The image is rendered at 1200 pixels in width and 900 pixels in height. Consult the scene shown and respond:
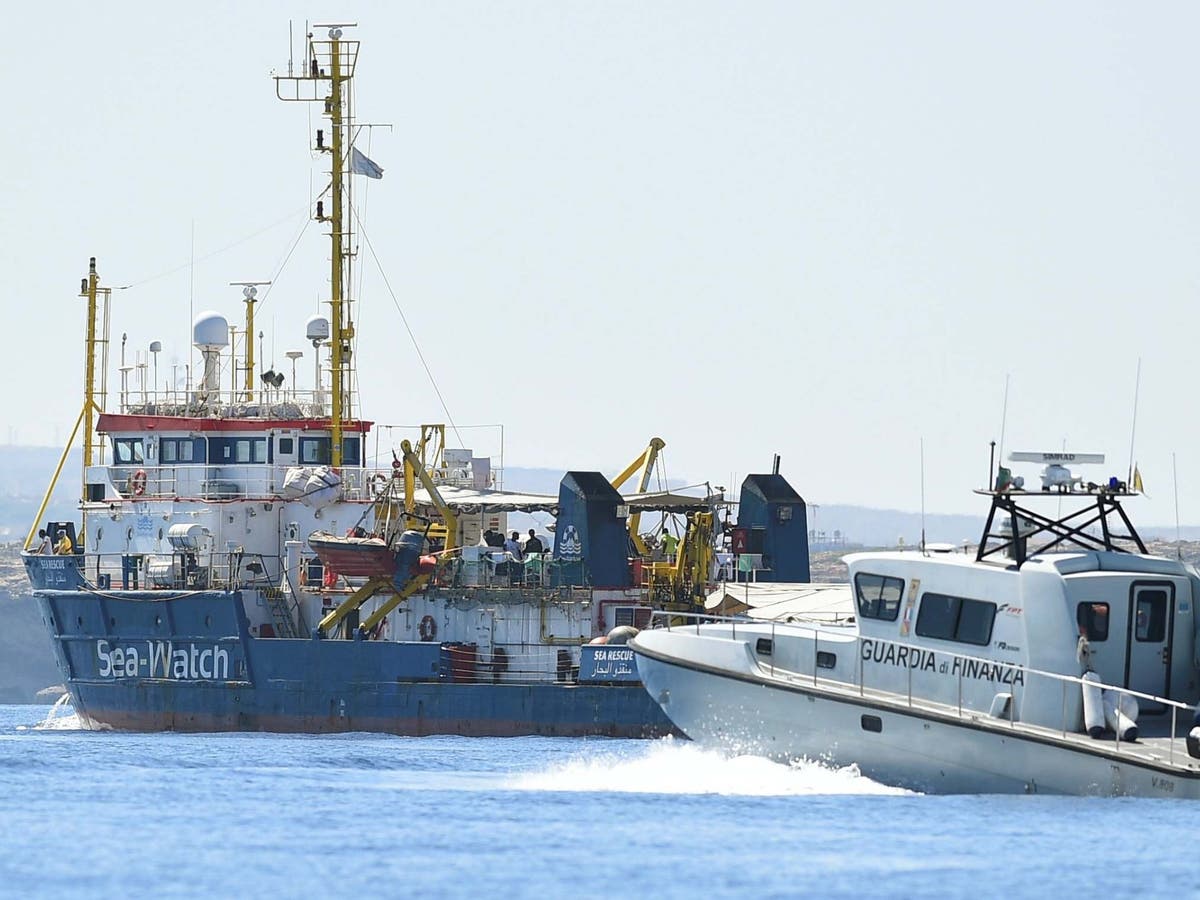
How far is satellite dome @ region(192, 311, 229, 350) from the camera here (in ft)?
180

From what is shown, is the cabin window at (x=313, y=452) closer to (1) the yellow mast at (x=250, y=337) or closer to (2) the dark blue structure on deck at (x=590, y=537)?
(1) the yellow mast at (x=250, y=337)

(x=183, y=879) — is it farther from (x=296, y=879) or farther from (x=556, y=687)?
(x=556, y=687)

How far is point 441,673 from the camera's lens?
4788 centimetres

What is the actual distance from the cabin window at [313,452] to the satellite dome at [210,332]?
389 cm

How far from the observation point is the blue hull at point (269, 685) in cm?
4669

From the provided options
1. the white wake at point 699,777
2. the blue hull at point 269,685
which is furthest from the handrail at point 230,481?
the white wake at point 699,777

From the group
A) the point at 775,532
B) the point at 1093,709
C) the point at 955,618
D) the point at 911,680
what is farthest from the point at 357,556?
the point at 1093,709

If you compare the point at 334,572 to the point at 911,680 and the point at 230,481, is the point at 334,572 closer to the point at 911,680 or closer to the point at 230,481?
the point at 230,481

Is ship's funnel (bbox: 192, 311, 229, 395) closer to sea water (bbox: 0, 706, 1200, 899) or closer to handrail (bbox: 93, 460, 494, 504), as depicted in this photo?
handrail (bbox: 93, 460, 494, 504)

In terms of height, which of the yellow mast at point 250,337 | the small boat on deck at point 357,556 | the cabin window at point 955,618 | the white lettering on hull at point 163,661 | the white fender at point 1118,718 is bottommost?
the white lettering on hull at point 163,661

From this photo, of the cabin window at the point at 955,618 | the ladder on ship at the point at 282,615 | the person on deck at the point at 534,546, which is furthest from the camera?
the ladder on ship at the point at 282,615

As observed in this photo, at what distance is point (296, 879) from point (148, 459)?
31046mm

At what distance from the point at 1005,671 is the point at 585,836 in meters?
5.34

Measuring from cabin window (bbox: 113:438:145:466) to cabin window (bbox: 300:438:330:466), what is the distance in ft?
12.0
